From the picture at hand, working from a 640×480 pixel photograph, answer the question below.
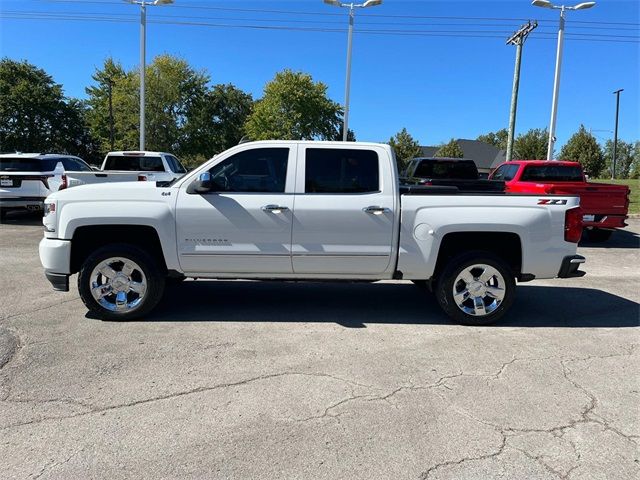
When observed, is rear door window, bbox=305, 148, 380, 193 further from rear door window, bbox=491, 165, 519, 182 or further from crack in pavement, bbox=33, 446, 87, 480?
rear door window, bbox=491, 165, 519, 182

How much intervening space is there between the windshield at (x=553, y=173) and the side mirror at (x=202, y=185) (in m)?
9.82

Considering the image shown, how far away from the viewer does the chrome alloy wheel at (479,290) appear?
5.35 m

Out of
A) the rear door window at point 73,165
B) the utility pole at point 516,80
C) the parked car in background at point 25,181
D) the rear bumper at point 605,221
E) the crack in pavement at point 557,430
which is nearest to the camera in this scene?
the crack in pavement at point 557,430

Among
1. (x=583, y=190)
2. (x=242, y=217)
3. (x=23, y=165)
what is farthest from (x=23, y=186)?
(x=583, y=190)

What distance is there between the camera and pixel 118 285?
5266mm

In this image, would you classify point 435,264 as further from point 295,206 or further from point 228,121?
point 228,121

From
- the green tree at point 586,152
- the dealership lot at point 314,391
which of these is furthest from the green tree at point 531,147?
the dealership lot at point 314,391

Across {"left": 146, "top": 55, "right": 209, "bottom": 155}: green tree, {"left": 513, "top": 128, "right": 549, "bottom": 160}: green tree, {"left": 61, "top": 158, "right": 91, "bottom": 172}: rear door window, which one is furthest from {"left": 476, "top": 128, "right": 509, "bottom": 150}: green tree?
{"left": 61, "top": 158, "right": 91, "bottom": 172}: rear door window

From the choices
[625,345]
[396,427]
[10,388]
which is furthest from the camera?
[625,345]

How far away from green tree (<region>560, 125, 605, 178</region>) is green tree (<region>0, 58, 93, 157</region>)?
5385 centimetres

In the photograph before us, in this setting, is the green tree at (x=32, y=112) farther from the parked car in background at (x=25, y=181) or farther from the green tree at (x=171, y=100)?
the parked car in background at (x=25, y=181)

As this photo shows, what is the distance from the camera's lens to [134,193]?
5.19 m

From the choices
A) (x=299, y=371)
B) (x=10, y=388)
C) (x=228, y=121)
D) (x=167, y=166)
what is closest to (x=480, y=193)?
(x=299, y=371)

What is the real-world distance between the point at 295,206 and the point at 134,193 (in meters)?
1.69
